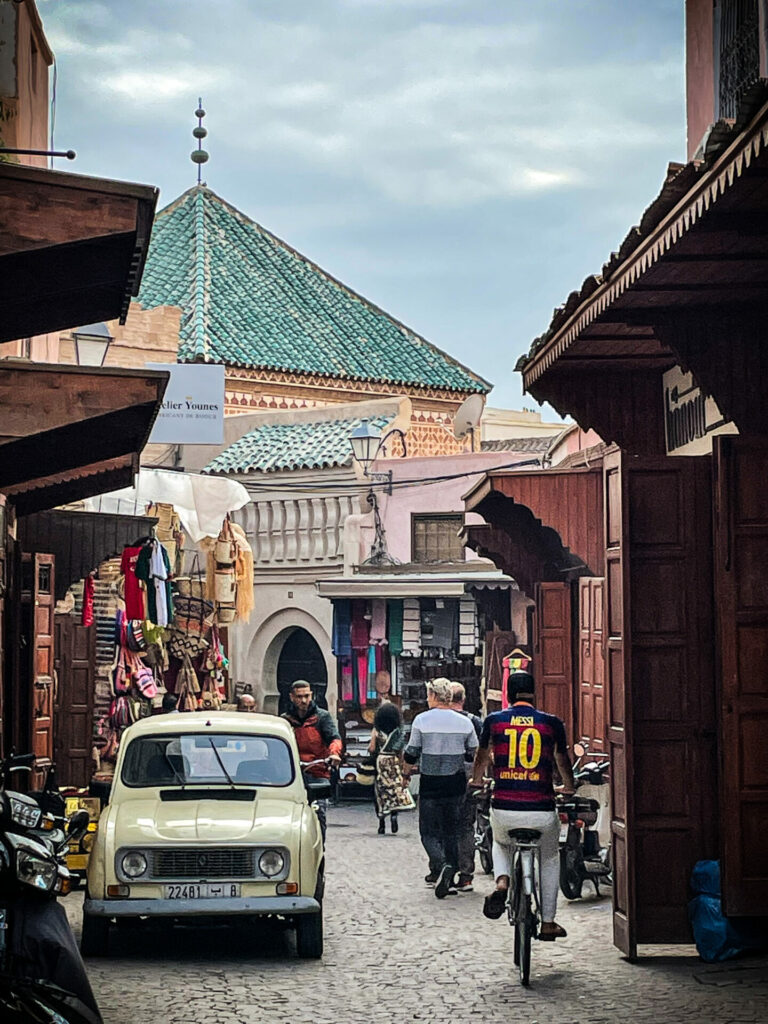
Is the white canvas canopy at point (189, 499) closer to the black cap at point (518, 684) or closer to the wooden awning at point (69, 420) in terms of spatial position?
the wooden awning at point (69, 420)

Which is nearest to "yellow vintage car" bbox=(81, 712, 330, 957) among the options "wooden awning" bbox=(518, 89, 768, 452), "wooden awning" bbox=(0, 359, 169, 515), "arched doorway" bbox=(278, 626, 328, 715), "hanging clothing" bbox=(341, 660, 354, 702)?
"wooden awning" bbox=(0, 359, 169, 515)

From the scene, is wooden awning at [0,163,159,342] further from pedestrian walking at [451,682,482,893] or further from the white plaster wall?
the white plaster wall

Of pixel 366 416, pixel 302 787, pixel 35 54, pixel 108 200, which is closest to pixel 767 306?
pixel 108 200

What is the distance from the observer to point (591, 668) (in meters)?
16.9

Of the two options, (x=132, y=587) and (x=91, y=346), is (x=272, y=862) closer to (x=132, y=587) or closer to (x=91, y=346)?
(x=132, y=587)

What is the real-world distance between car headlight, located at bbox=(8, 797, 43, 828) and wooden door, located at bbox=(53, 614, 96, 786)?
37.2ft

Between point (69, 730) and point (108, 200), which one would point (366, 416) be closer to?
point (69, 730)

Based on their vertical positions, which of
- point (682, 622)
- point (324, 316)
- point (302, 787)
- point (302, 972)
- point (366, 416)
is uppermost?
point (324, 316)

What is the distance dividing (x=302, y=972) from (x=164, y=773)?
1.99 m

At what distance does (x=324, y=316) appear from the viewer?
45.4m

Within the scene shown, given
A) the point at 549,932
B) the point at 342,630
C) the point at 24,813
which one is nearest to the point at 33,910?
the point at 24,813

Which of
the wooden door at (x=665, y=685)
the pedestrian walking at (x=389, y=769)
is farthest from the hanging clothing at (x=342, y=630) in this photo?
the wooden door at (x=665, y=685)

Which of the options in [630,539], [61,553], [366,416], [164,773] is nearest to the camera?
[630,539]

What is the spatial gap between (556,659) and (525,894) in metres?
8.35
